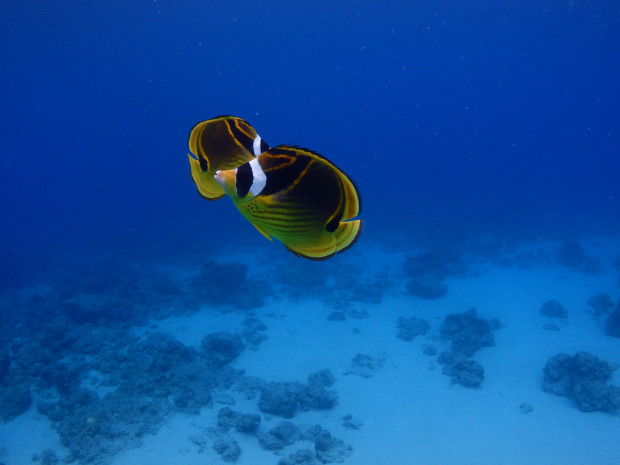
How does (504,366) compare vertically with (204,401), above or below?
above

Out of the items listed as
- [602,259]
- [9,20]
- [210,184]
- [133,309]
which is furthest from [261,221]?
[9,20]

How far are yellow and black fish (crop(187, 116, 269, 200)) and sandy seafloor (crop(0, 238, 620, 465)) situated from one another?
7245 millimetres

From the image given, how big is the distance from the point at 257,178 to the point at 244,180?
0.10ft

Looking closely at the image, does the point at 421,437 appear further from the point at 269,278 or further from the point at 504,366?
the point at 269,278

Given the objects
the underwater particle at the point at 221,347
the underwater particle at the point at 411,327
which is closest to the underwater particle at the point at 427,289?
the underwater particle at the point at 411,327

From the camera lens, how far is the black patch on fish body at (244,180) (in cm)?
69

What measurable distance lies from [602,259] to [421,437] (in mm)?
19716

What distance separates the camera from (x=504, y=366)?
9789 millimetres

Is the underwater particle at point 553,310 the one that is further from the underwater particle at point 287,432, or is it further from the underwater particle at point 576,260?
the underwater particle at point 287,432

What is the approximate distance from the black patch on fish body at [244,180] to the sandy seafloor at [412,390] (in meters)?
7.62

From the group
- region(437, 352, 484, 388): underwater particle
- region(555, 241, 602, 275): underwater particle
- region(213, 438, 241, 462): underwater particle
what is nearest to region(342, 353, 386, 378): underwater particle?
region(437, 352, 484, 388): underwater particle

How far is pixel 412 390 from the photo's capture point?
8.82m

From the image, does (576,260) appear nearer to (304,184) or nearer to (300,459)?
(300,459)

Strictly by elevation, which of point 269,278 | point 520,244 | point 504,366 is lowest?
point 504,366
